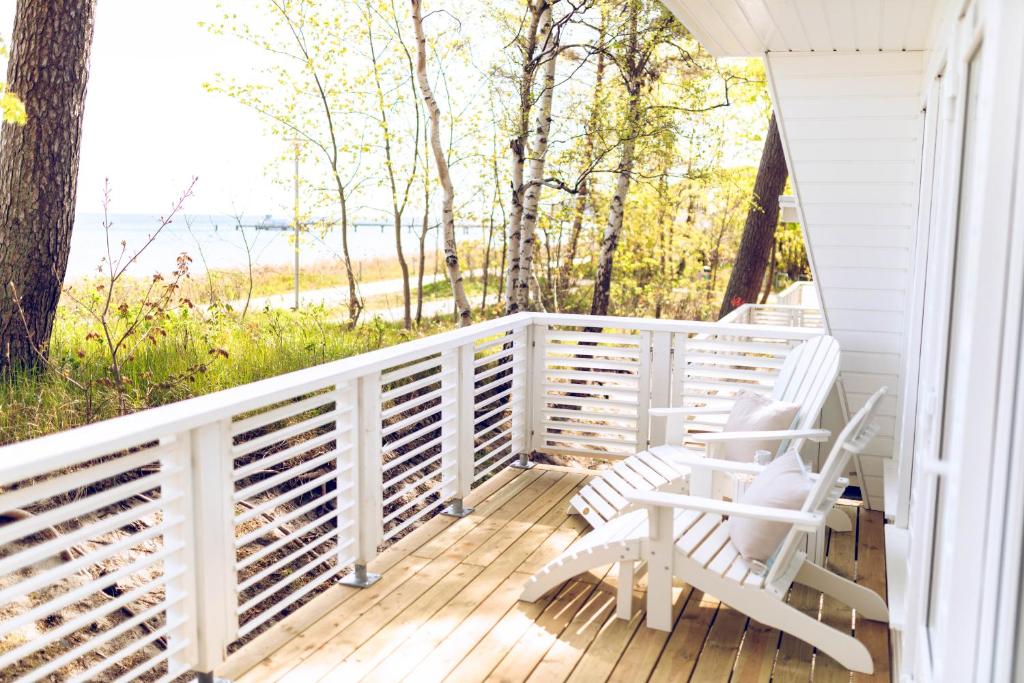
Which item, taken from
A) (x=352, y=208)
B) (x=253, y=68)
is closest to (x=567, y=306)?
(x=352, y=208)

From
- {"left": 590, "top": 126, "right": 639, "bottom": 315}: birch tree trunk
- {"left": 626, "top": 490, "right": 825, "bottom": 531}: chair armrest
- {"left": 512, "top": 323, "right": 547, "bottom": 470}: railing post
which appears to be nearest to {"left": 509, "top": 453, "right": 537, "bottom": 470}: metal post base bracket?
{"left": 512, "top": 323, "right": 547, "bottom": 470}: railing post

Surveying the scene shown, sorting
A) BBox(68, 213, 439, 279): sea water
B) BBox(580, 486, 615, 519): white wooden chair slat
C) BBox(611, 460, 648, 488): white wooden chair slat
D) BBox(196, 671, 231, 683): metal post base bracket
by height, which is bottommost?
BBox(196, 671, 231, 683): metal post base bracket

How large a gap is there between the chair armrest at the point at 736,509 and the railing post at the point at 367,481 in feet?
3.53

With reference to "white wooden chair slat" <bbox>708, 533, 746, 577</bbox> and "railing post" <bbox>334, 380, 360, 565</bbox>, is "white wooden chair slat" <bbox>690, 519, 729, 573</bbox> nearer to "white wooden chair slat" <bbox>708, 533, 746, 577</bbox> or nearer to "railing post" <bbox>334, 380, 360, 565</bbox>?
"white wooden chair slat" <bbox>708, 533, 746, 577</bbox>

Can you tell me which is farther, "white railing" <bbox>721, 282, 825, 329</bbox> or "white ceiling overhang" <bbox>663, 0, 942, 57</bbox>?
"white railing" <bbox>721, 282, 825, 329</bbox>

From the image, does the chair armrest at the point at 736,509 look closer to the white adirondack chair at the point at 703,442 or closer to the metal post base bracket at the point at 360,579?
the white adirondack chair at the point at 703,442

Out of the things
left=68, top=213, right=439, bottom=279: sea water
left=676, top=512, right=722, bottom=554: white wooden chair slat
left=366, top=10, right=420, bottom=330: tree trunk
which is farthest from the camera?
left=366, top=10, right=420, bottom=330: tree trunk

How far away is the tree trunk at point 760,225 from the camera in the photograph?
10.1 m

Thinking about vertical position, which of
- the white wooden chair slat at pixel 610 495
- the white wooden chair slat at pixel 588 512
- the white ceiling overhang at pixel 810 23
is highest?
the white ceiling overhang at pixel 810 23

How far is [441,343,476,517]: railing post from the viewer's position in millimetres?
4383

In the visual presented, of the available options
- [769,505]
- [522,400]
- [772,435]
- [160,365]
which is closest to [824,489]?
[769,505]

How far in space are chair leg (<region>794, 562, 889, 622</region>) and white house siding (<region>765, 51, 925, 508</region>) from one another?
1.48 meters

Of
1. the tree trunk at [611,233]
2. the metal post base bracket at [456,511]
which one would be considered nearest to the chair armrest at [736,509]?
the metal post base bracket at [456,511]

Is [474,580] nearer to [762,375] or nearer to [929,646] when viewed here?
[929,646]
